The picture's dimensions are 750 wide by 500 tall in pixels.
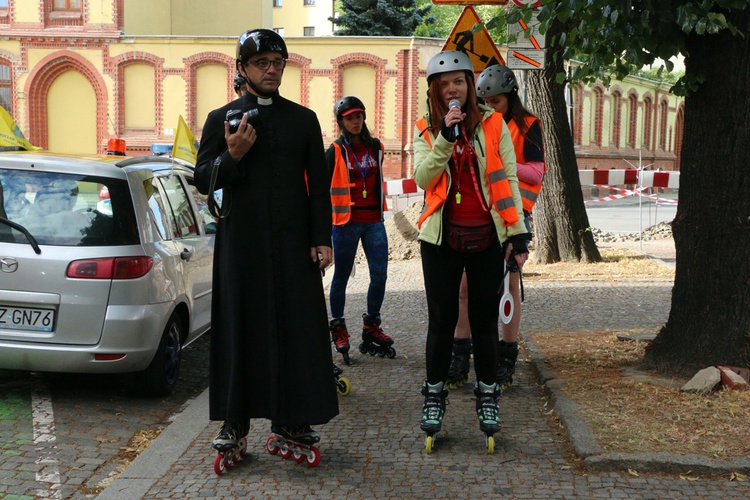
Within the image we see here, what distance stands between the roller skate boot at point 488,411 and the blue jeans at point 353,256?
239 cm

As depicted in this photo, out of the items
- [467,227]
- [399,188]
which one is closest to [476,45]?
[467,227]

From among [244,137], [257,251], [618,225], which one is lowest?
[618,225]

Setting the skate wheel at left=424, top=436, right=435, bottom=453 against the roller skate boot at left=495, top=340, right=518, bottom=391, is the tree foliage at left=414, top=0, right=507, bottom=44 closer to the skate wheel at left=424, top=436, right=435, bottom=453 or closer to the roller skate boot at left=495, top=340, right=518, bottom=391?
the roller skate boot at left=495, top=340, right=518, bottom=391

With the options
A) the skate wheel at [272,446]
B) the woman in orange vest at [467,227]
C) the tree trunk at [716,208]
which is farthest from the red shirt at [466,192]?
the tree trunk at [716,208]

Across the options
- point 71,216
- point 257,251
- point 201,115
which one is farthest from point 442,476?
point 201,115

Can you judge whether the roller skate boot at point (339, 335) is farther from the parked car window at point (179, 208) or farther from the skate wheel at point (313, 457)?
the skate wheel at point (313, 457)

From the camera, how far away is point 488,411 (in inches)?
192

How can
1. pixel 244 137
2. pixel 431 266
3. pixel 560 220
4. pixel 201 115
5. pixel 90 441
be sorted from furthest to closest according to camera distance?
pixel 201 115, pixel 560 220, pixel 90 441, pixel 431 266, pixel 244 137

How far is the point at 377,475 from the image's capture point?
454cm

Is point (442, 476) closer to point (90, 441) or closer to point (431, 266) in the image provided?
point (431, 266)

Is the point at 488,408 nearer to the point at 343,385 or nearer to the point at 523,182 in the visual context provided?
the point at 343,385

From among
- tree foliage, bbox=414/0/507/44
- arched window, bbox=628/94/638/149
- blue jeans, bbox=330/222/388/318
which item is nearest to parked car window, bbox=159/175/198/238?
blue jeans, bbox=330/222/388/318

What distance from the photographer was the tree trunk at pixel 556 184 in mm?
13164

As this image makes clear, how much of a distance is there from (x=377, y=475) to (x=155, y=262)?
2.40 meters
